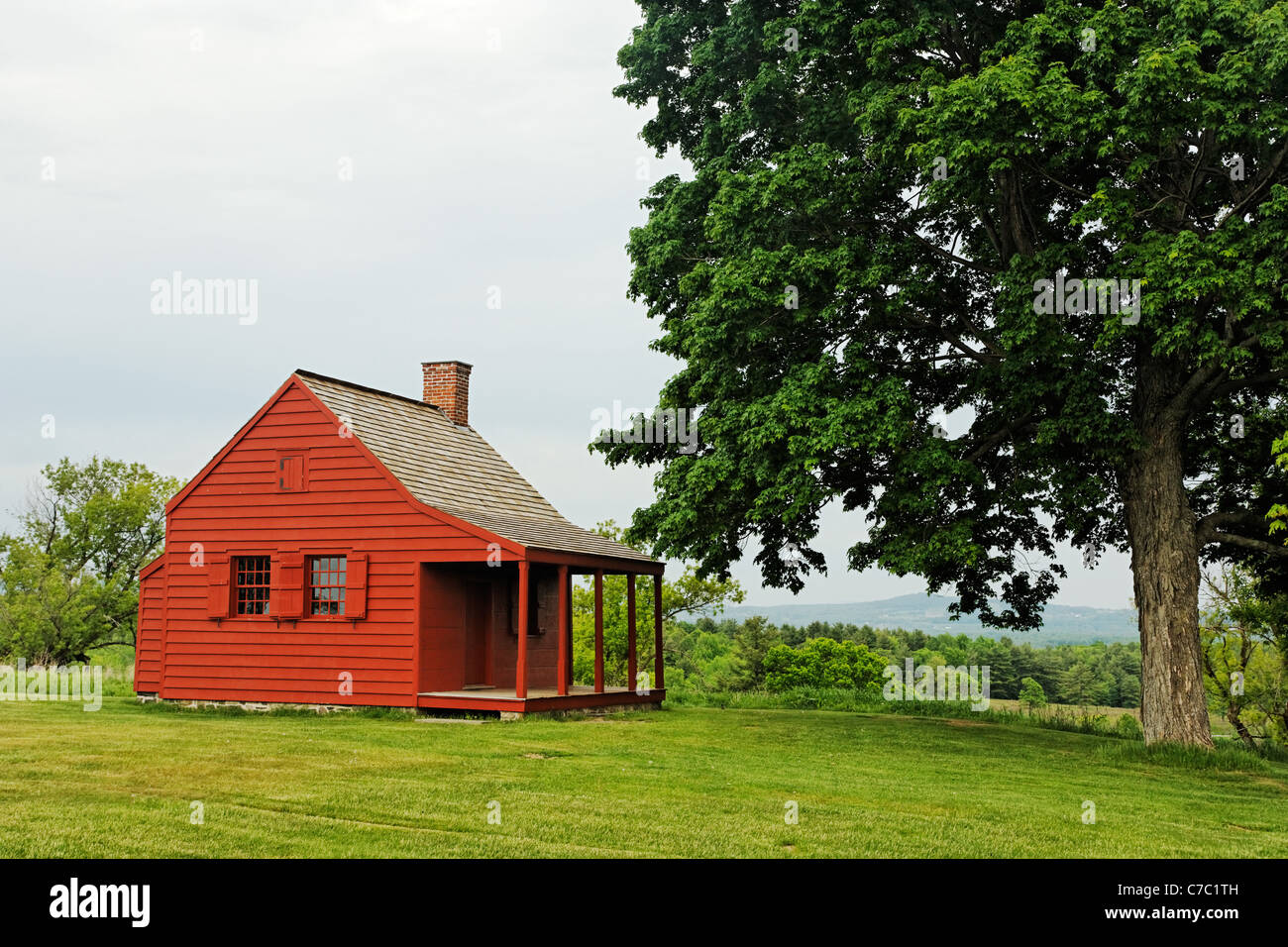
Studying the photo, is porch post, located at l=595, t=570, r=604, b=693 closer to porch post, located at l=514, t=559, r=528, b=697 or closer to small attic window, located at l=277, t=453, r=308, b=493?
porch post, located at l=514, t=559, r=528, b=697

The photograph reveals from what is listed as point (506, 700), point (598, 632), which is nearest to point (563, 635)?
point (506, 700)

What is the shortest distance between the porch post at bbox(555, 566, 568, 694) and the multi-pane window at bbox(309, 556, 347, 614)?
4.26 meters

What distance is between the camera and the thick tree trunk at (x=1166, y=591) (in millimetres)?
17984

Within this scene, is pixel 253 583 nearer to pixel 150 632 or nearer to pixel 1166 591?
pixel 150 632

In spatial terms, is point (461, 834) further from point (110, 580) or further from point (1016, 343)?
point (110, 580)

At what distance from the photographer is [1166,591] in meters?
18.2

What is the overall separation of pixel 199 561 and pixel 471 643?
584 cm

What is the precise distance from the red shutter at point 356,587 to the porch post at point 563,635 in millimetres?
3659

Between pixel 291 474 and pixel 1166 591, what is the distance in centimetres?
1605

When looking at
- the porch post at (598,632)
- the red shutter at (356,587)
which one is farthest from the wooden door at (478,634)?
the porch post at (598,632)

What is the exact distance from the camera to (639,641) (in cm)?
4022

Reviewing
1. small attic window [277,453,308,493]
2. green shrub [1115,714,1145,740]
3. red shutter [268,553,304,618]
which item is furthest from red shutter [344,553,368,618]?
green shrub [1115,714,1145,740]

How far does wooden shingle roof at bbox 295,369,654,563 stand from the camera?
2116cm
